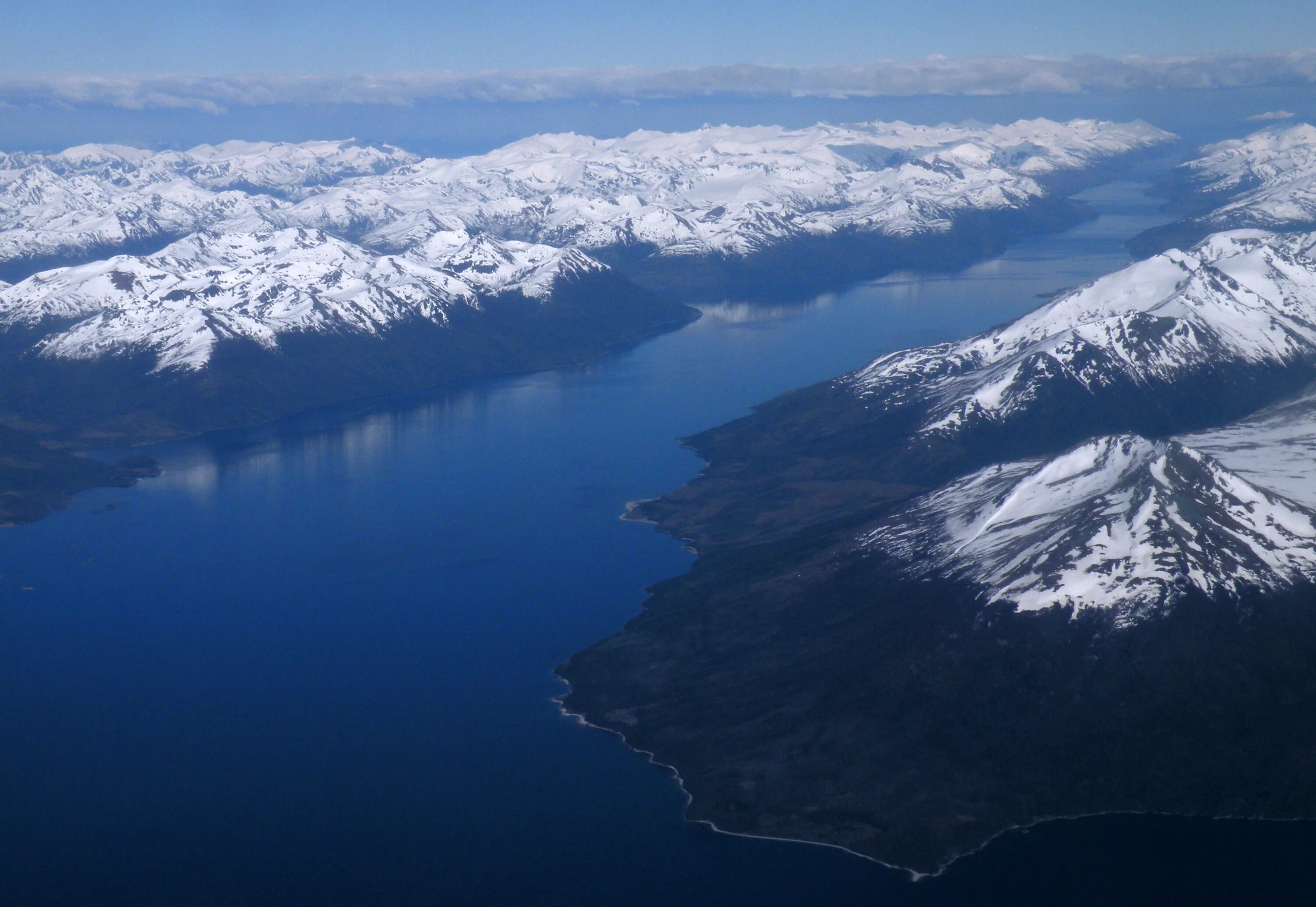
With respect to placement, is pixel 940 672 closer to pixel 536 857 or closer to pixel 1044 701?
pixel 1044 701

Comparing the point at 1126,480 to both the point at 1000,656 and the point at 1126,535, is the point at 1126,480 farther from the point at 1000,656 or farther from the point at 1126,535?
the point at 1000,656

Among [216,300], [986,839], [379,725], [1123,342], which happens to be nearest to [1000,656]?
[986,839]

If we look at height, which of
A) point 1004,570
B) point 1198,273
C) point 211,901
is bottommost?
point 211,901

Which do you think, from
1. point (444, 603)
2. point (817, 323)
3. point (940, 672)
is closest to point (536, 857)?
point (940, 672)

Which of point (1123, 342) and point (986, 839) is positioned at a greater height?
point (1123, 342)

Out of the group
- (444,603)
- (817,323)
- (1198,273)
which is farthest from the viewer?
(817,323)

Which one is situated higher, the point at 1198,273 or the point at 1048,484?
the point at 1198,273

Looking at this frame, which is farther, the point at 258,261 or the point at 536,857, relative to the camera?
the point at 258,261
